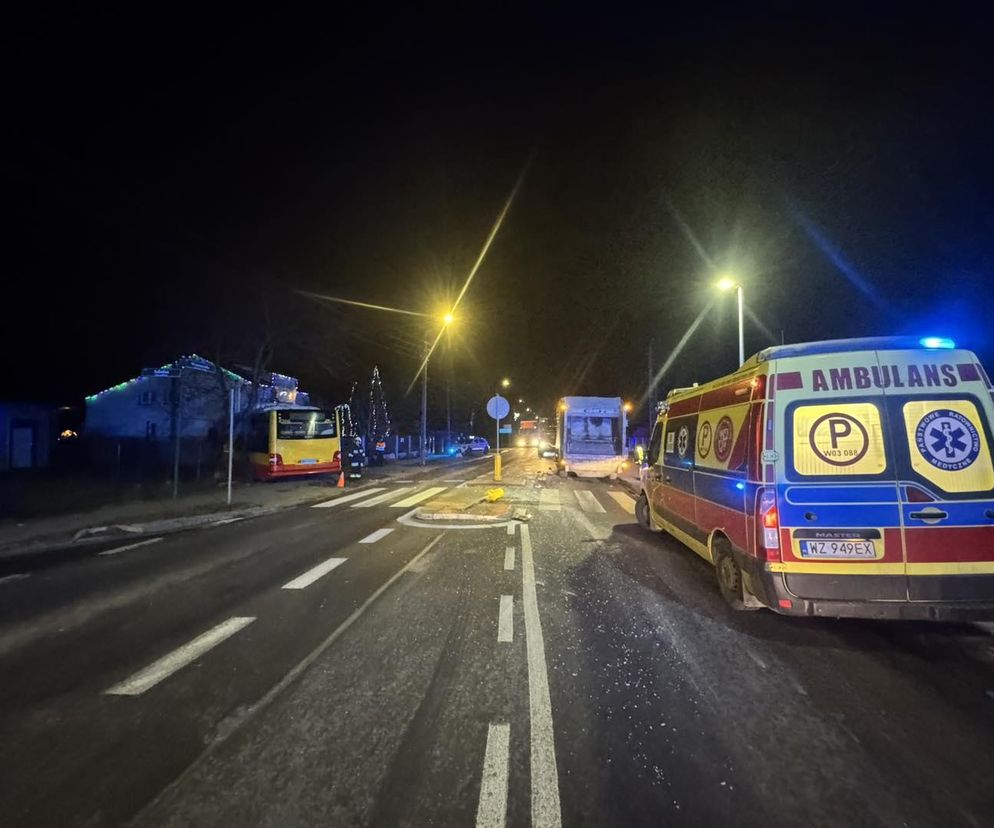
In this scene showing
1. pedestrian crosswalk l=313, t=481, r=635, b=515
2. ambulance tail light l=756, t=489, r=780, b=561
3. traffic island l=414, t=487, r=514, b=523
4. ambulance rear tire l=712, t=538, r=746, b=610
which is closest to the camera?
ambulance tail light l=756, t=489, r=780, b=561

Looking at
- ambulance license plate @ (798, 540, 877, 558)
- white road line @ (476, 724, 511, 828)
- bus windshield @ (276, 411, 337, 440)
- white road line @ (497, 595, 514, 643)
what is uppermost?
bus windshield @ (276, 411, 337, 440)

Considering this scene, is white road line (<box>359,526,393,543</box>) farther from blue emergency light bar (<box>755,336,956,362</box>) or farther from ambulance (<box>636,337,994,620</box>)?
blue emergency light bar (<box>755,336,956,362</box>)

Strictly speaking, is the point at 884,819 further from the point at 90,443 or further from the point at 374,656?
the point at 90,443

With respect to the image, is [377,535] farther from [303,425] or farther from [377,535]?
[303,425]

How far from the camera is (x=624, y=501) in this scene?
15469 mm

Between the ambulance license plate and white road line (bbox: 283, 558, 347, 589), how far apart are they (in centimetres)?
540

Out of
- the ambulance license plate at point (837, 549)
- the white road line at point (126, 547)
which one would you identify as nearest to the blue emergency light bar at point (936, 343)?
the ambulance license plate at point (837, 549)

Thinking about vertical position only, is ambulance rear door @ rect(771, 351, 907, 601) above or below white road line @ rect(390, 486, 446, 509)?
above

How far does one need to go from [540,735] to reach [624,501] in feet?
41.0

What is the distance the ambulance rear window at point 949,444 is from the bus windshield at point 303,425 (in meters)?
17.7

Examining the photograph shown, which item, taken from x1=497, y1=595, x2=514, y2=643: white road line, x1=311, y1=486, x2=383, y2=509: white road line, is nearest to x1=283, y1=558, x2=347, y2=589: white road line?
x1=497, y1=595, x2=514, y2=643: white road line

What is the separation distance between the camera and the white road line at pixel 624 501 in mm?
13780

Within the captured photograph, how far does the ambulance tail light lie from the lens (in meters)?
4.82

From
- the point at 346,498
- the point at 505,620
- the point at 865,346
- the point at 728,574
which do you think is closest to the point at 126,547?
the point at 346,498
